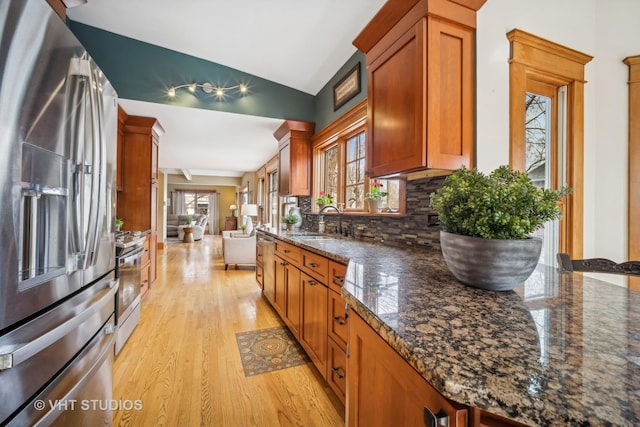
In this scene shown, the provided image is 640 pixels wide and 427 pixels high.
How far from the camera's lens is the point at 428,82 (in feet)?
4.52

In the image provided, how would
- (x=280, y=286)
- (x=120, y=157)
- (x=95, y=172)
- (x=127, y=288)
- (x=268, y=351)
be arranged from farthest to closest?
(x=120, y=157)
(x=280, y=286)
(x=127, y=288)
(x=268, y=351)
(x=95, y=172)

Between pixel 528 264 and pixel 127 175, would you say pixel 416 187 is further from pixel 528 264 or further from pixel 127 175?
pixel 127 175

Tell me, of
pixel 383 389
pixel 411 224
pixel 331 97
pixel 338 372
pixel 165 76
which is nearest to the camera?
pixel 383 389

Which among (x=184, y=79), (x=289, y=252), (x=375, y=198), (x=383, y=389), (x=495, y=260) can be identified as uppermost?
(x=184, y=79)

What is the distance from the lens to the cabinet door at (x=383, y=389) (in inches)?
19.3

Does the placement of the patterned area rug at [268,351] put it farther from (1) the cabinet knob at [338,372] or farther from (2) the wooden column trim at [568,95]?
(2) the wooden column trim at [568,95]

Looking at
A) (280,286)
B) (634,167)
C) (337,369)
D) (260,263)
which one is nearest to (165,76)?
(260,263)

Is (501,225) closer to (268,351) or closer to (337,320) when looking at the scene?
(337,320)

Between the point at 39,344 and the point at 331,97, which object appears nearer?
the point at 39,344

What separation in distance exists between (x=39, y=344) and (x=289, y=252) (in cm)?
164

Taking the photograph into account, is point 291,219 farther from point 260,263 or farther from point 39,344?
point 39,344

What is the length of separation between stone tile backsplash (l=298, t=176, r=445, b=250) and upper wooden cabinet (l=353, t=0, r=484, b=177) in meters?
0.33

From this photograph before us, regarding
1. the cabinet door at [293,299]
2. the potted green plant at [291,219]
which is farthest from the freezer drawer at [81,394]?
the potted green plant at [291,219]

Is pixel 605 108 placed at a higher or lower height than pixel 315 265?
higher
